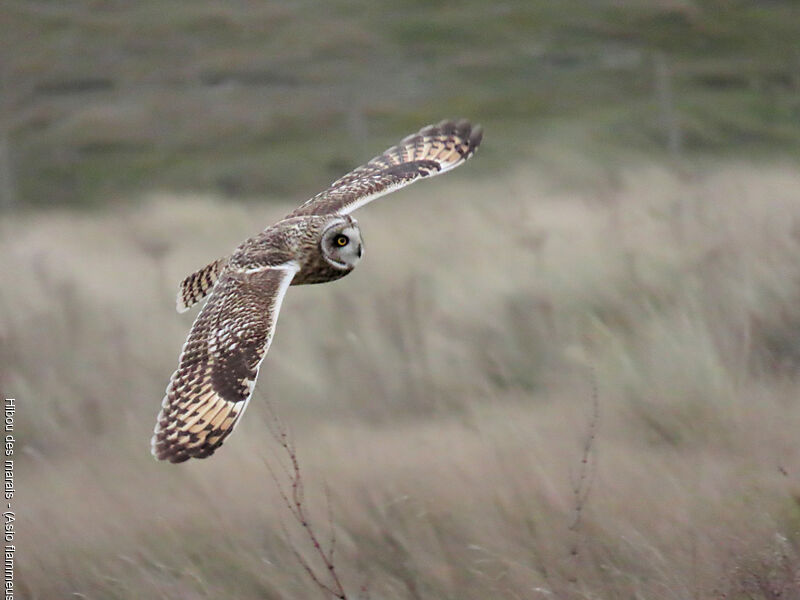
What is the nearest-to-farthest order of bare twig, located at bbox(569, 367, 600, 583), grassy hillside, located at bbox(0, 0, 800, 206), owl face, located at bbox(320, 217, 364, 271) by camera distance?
1. bare twig, located at bbox(569, 367, 600, 583)
2. owl face, located at bbox(320, 217, 364, 271)
3. grassy hillside, located at bbox(0, 0, 800, 206)

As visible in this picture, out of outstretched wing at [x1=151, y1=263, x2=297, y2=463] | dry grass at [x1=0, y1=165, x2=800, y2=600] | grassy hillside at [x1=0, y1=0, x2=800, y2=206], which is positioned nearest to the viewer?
outstretched wing at [x1=151, y1=263, x2=297, y2=463]

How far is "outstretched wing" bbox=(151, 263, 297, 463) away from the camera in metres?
4.18

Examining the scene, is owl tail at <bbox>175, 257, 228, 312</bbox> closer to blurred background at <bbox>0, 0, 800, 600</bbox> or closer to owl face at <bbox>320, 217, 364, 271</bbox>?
blurred background at <bbox>0, 0, 800, 600</bbox>

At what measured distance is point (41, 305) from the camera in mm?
7441

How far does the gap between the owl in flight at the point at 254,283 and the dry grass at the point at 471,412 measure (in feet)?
1.02

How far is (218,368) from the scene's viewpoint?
4.46 meters

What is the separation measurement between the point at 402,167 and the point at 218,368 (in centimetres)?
226

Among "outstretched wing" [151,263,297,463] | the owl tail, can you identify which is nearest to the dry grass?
"outstretched wing" [151,263,297,463]

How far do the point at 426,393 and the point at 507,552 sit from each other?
1476 millimetres

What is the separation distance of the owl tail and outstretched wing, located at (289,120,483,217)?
508 millimetres

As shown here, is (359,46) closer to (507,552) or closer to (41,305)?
(41,305)

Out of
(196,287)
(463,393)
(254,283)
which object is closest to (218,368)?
(254,283)

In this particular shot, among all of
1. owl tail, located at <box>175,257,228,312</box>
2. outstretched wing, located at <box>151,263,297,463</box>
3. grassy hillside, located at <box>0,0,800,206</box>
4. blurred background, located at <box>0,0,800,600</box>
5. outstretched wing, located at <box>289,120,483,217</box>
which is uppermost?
outstretched wing, located at <box>289,120,483,217</box>

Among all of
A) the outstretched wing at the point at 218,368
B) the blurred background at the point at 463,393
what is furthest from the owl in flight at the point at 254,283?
the blurred background at the point at 463,393
